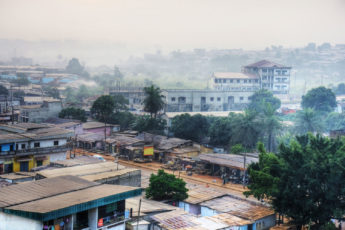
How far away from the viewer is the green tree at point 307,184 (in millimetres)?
11805

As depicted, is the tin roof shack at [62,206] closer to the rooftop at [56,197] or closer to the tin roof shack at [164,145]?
the rooftop at [56,197]

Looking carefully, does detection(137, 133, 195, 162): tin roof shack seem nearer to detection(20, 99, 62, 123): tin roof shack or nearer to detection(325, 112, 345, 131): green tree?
detection(20, 99, 62, 123): tin roof shack

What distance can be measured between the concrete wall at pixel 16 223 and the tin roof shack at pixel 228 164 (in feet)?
37.4

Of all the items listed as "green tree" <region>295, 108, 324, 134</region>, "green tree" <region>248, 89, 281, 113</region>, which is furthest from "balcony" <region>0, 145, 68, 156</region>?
"green tree" <region>248, 89, 281, 113</region>

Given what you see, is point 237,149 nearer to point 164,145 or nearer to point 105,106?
point 164,145

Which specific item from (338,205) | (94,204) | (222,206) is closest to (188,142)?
(222,206)

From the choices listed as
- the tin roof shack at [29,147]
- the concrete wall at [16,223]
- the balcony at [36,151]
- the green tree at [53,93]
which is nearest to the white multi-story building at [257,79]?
the green tree at [53,93]

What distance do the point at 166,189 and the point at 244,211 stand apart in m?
2.52

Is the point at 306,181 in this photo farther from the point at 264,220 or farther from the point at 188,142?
the point at 188,142

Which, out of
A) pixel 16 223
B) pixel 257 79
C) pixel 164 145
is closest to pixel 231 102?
pixel 257 79

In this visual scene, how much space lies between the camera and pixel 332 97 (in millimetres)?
34406

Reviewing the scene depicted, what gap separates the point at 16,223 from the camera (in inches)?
305

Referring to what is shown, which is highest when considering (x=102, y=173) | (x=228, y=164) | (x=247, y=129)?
(x=247, y=129)

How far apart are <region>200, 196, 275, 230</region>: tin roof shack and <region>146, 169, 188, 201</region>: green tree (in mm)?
803
